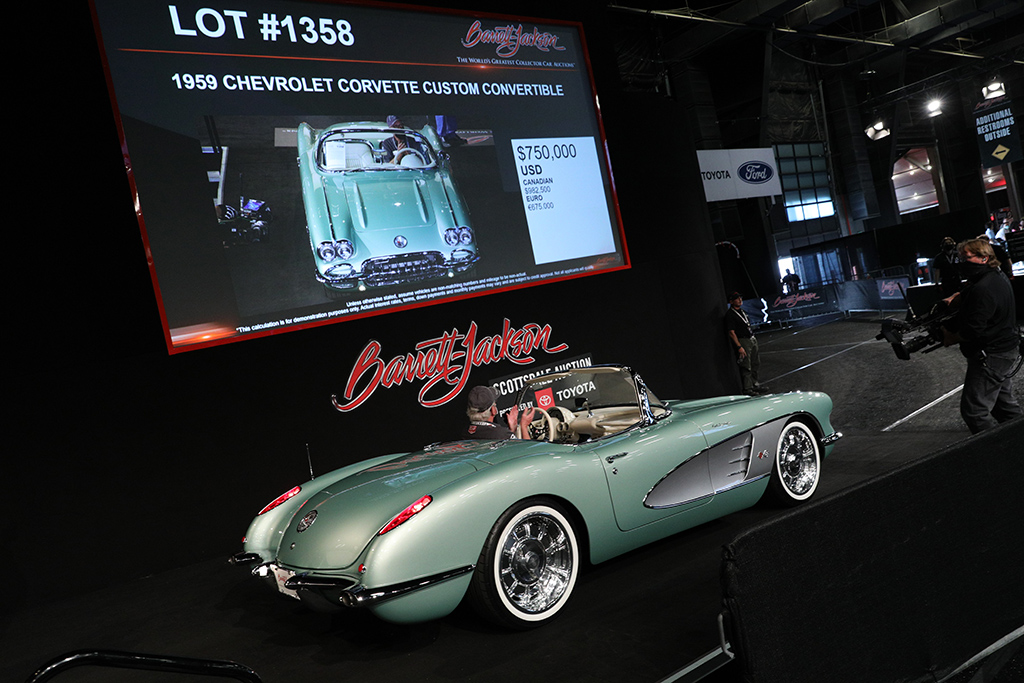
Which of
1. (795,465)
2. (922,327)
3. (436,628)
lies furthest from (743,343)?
(436,628)

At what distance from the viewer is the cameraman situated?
521cm

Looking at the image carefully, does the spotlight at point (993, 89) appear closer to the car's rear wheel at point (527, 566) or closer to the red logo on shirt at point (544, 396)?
the red logo on shirt at point (544, 396)

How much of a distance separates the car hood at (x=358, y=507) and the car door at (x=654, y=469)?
742 mm

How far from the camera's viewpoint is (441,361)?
771cm

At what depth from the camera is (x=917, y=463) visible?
269cm

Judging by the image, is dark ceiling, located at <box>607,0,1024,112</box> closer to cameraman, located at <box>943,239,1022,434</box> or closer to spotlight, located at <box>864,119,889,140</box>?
spotlight, located at <box>864,119,889,140</box>

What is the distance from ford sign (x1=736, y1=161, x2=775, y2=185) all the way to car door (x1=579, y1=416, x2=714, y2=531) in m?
12.2

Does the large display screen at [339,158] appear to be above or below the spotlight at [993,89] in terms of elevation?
below

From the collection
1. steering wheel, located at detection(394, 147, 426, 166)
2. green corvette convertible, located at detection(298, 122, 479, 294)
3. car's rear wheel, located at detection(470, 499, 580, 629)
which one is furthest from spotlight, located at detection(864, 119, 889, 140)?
car's rear wheel, located at detection(470, 499, 580, 629)

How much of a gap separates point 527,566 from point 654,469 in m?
1.01

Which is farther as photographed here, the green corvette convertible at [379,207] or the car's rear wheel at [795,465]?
the green corvette convertible at [379,207]

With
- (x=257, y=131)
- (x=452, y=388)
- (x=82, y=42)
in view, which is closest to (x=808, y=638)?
(x=452, y=388)

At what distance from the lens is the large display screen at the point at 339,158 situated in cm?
638

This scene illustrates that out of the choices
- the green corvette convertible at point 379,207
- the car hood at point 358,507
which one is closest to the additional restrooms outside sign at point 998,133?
the green corvette convertible at point 379,207
